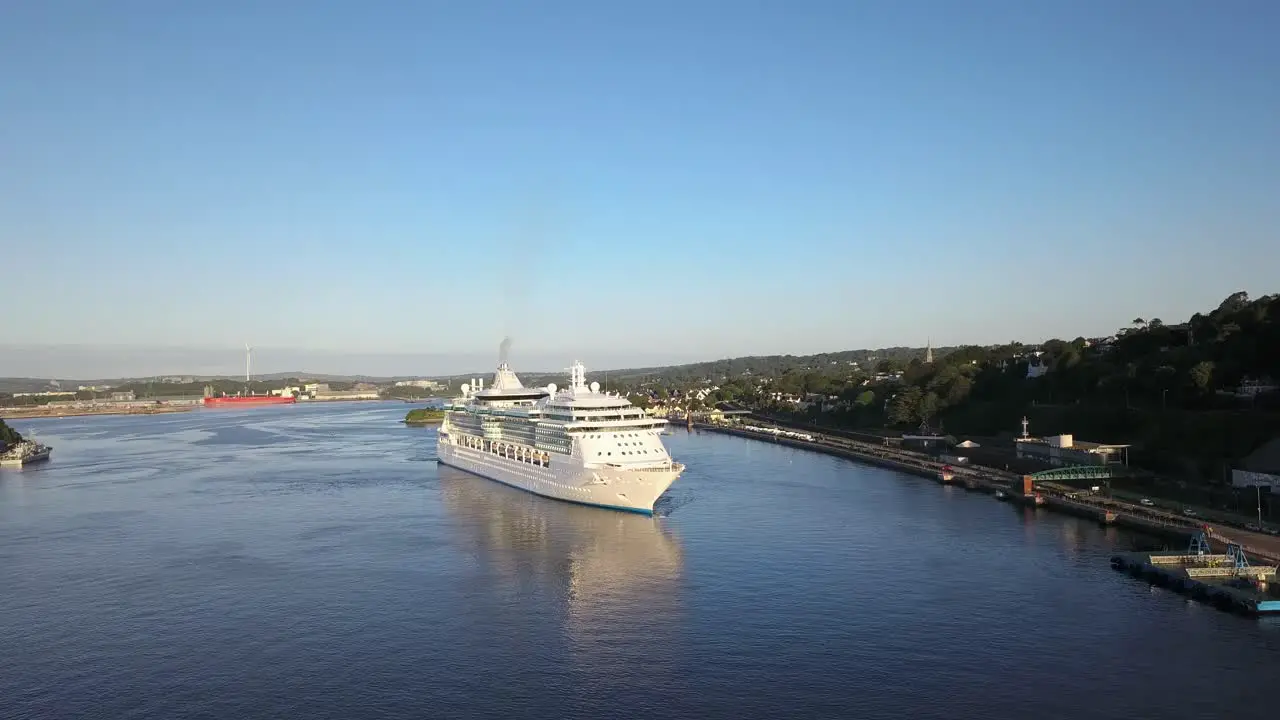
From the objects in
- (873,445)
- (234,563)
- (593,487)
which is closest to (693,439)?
(873,445)

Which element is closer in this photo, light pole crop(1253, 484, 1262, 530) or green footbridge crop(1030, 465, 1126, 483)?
light pole crop(1253, 484, 1262, 530)

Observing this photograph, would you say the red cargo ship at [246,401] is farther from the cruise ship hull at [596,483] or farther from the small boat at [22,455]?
the cruise ship hull at [596,483]

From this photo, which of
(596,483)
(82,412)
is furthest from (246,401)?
(596,483)

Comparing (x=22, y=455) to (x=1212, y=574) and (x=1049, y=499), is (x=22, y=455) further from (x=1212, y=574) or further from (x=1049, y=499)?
(x=1212, y=574)

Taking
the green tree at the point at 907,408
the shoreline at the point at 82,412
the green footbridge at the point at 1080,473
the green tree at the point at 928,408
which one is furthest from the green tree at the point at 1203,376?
the shoreline at the point at 82,412

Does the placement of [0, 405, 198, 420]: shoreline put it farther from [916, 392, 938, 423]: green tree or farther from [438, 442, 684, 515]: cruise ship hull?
[916, 392, 938, 423]: green tree

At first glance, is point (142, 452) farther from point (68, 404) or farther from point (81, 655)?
point (68, 404)

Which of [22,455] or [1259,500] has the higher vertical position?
[22,455]

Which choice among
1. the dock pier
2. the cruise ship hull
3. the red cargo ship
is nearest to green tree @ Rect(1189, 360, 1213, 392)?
the dock pier
